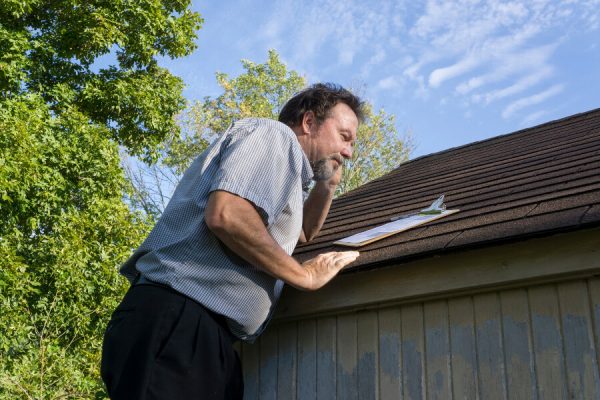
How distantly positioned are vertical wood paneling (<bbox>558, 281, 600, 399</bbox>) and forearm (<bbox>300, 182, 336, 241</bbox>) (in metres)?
1.63

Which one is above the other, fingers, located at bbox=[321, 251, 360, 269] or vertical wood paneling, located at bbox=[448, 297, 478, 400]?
fingers, located at bbox=[321, 251, 360, 269]

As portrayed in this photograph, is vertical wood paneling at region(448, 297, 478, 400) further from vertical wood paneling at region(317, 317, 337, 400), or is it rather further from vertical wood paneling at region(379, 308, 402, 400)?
vertical wood paneling at region(317, 317, 337, 400)

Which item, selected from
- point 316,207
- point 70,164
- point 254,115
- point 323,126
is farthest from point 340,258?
point 254,115

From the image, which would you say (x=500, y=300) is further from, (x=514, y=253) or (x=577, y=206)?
(x=577, y=206)

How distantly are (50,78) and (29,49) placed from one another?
0.87 meters

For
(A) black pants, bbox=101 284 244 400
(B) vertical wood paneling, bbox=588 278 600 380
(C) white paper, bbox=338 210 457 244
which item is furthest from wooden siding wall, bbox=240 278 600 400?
(A) black pants, bbox=101 284 244 400

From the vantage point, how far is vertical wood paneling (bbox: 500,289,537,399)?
303cm

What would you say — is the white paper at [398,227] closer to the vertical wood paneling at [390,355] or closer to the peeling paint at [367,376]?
the vertical wood paneling at [390,355]

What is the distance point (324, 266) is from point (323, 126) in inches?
30.9

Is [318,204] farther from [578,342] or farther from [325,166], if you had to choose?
[578,342]

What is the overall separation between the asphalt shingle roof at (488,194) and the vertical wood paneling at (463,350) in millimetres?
338

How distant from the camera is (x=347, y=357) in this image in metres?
3.75

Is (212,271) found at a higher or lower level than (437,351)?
higher

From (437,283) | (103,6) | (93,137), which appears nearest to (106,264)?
(93,137)
